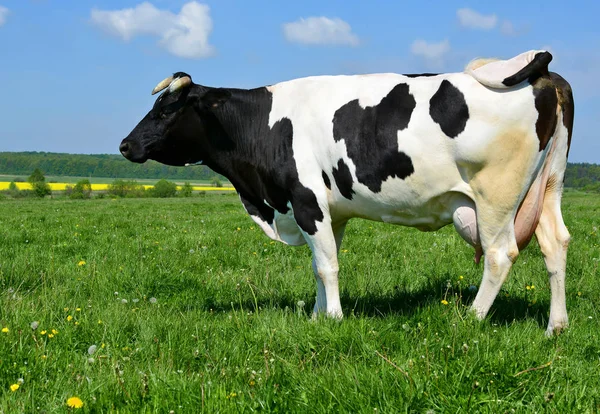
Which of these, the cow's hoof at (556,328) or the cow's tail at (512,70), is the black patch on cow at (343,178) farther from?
the cow's hoof at (556,328)

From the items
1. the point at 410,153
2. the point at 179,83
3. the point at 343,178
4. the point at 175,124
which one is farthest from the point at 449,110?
the point at 175,124

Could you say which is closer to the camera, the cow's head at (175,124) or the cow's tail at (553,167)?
the cow's tail at (553,167)

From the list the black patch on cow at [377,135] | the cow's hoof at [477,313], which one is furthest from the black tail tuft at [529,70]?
the cow's hoof at [477,313]

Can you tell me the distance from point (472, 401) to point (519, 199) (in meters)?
2.23

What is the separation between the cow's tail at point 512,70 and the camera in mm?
4914

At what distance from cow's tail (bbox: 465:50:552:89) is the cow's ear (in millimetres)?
2689

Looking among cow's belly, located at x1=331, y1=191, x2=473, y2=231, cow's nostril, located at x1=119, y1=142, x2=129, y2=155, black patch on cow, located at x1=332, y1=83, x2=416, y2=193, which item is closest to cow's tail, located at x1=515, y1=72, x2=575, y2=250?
cow's belly, located at x1=331, y1=191, x2=473, y2=231

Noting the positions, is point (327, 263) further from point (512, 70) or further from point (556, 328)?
point (512, 70)

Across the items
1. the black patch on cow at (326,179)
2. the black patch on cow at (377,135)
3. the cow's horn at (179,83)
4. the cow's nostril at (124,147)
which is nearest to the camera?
the black patch on cow at (377,135)

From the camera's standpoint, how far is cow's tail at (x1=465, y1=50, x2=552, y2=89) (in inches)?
193

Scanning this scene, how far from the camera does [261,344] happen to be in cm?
479

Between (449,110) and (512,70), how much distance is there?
617 mm

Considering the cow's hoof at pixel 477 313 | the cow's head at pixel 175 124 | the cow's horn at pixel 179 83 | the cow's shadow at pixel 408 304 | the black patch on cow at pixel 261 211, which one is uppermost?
the cow's horn at pixel 179 83

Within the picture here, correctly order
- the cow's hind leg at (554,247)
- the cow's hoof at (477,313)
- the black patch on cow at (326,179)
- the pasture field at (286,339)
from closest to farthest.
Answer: the pasture field at (286,339)
the cow's hoof at (477,313)
the cow's hind leg at (554,247)
the black patch on cow at (326,179)
